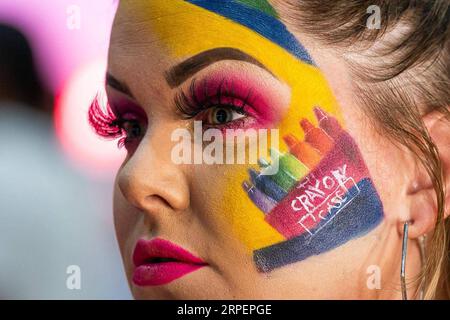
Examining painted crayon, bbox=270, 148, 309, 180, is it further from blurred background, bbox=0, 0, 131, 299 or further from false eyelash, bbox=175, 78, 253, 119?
blurred background, bbox=0, 0, 131, 299

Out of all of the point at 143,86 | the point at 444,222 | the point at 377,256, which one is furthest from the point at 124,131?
the point at 444,222

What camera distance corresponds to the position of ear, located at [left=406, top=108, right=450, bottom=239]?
6.93 ft

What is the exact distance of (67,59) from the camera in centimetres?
275

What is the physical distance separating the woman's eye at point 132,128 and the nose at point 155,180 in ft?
0.47

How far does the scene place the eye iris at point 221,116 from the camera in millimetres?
2115

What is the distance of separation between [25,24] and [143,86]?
3.06ft

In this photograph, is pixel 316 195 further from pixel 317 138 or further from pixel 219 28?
pixel 219 28

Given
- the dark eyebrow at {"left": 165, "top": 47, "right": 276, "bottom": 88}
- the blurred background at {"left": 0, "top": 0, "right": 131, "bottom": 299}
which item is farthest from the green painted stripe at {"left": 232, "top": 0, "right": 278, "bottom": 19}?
the blurred background at {"left": 0, "top": 0, "right": 131, "bottom": 299}

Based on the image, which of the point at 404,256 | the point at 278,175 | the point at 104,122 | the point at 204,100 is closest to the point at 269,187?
the point at 278,175

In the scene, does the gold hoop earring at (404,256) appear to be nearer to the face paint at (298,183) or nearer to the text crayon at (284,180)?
the face paint at (298,183)

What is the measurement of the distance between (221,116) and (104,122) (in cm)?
52

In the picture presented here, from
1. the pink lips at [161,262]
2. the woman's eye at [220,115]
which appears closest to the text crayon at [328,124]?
the woman's eye at [220,115]

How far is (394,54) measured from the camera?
2096mm

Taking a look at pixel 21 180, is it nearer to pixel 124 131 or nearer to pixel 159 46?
pixel 124 131
